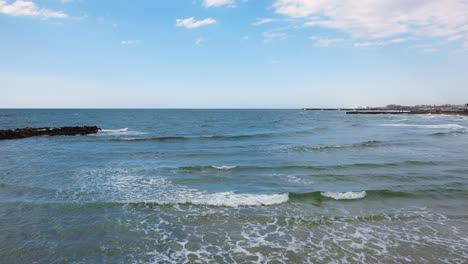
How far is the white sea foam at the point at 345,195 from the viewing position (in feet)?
46.6

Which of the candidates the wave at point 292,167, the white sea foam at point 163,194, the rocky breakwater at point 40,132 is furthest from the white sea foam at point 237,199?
the rocky breakwater at point 40,132

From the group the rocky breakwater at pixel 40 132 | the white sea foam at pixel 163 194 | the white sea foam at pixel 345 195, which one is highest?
the rocky breakwater at pixel 40 132

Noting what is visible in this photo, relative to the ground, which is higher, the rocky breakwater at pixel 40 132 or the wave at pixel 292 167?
the rocky breakwater at pixel 40 132

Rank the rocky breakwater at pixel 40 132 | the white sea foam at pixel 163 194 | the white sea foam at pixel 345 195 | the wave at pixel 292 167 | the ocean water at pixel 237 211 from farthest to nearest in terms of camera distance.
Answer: the rocky breakwater at pixel 40 132 → the wave at pixel 292 167 → the white sea foam at pixel 345 195 → the white sea foam at pixel 163 194 → the ocean water at pixel 237 211

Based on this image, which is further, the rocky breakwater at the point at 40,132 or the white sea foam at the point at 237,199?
the rocky breakwater at the point at 40,132

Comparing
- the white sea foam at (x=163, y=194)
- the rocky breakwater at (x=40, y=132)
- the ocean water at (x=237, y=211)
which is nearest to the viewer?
the ocean water at (x=237, y=211)

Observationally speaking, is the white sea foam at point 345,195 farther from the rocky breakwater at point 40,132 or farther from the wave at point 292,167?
the rocky breakwater at point 40,132

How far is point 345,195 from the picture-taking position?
571 inches

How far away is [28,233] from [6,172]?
40.3 ft

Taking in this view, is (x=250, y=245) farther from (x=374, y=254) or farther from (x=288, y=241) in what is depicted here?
(x=374, y=254)

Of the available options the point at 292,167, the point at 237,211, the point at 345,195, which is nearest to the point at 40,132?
the point at 292,167

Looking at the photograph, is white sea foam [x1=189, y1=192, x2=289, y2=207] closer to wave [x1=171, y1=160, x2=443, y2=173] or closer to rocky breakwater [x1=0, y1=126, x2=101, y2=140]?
wave [x1=171, y1=160, x2=443, y2=173]

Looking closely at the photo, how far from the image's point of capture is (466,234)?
33.4 feet

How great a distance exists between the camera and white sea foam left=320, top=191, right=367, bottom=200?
14211mm
